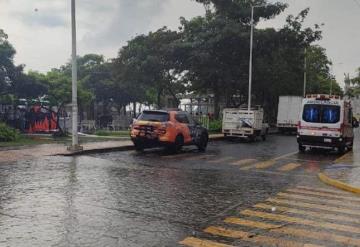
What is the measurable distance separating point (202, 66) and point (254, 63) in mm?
4784

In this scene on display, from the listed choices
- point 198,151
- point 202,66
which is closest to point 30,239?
point 198,151

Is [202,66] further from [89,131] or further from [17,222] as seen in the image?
[17,222]

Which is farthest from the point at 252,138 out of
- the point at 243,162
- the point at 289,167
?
the point at 289,167

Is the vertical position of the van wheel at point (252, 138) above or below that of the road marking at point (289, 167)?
above

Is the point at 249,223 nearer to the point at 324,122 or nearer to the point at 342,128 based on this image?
the point at 324,122

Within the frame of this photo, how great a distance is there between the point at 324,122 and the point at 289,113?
70.0ft

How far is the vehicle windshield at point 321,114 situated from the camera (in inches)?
879

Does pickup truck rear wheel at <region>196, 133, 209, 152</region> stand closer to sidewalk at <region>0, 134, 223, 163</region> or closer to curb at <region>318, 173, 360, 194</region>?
sidewalk at <region>0, 134, 223, 163</region>

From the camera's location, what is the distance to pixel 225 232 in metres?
7.23

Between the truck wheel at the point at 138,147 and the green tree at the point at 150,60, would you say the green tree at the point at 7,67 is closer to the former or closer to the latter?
the truck wheel at the point at 138,147

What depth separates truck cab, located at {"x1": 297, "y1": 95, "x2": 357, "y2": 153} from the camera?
2223 cm

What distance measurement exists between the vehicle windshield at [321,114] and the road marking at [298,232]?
1552cm

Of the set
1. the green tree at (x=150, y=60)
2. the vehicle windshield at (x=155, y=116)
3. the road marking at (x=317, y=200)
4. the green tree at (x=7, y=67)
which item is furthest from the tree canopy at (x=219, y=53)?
the road marking at (x=317, y=200)

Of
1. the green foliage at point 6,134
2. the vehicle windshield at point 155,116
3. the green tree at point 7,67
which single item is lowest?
the green foliage at point 6,134
